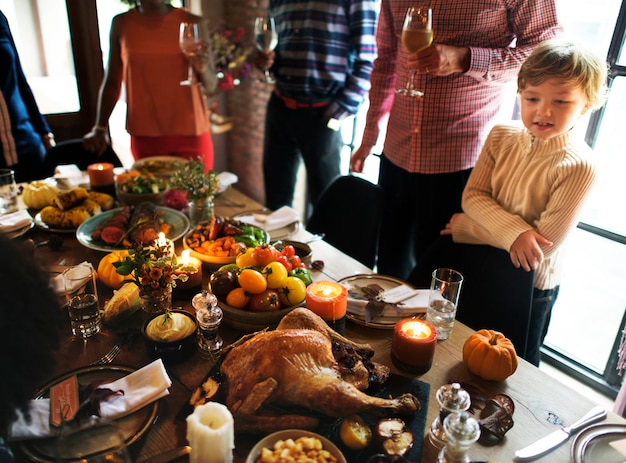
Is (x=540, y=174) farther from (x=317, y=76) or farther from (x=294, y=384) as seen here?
(x=317, y=76)

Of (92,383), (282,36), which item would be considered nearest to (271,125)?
(282,36)

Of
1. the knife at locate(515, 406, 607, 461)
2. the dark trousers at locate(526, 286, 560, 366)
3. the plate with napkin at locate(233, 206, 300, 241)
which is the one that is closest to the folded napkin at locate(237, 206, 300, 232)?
the plate with napkin at locate(233, 206, 300, 241)

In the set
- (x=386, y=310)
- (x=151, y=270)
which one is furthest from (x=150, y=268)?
(x=386, y=310)

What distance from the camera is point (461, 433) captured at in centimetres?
73

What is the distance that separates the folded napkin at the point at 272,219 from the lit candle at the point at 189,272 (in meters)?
0.42

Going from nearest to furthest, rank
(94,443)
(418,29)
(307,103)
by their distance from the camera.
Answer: (94,443)
(418,29)
(307,103)

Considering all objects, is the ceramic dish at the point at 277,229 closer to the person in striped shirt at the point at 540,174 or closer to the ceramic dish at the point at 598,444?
the person in striped shirt at the point at 540,174

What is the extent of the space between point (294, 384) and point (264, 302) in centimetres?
30

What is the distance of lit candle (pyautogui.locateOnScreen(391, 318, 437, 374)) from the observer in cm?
101

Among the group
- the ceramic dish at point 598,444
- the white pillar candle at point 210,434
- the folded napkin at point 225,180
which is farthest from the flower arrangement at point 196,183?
the ceramic dish at point 598,444

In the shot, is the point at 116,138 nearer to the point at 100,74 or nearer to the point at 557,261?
the point at 100,74

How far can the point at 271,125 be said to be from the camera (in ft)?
9.15

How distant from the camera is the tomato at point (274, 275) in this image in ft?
3.70

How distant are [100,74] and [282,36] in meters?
1.32
